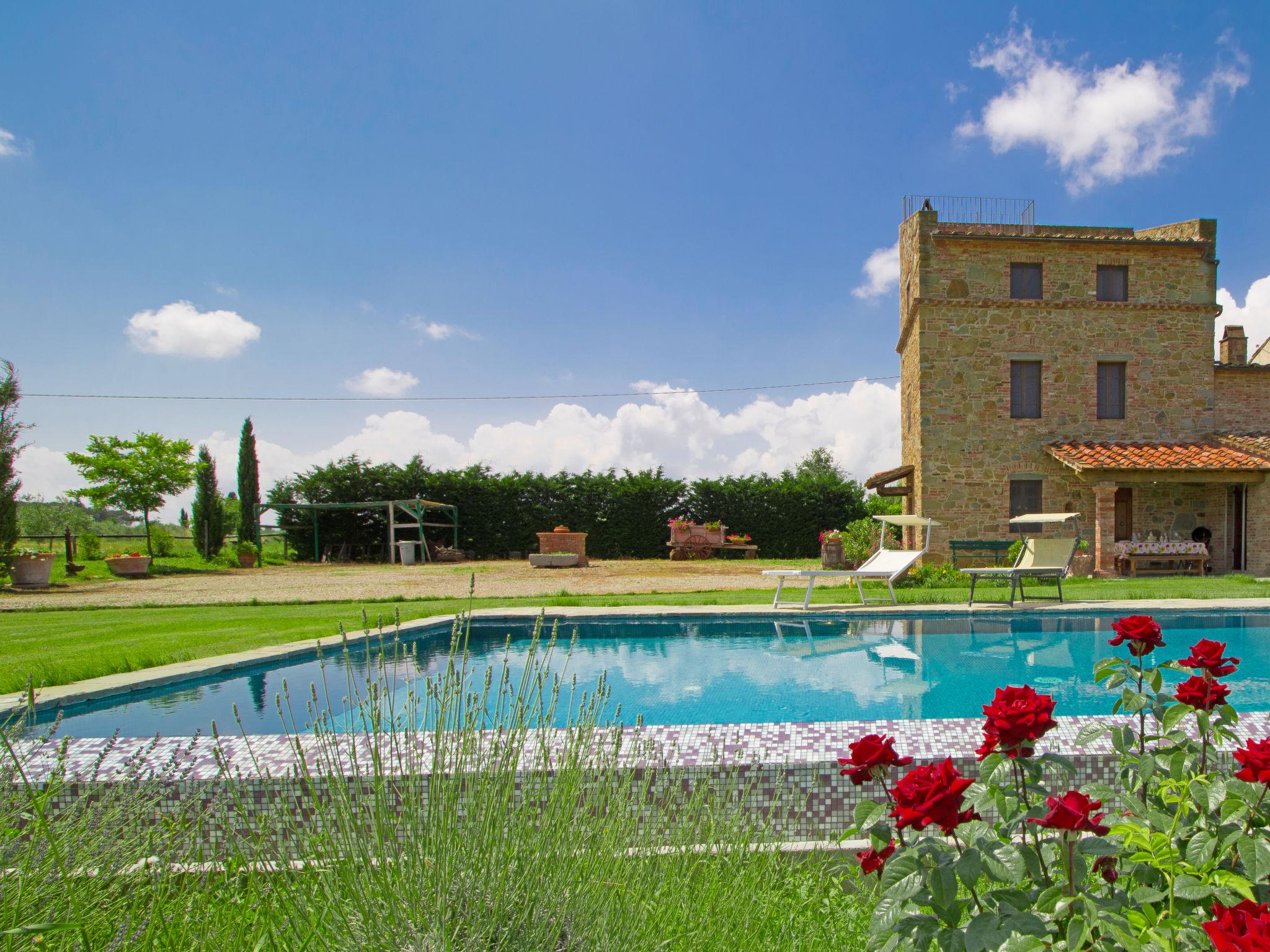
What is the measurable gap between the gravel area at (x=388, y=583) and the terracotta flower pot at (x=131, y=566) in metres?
0.90

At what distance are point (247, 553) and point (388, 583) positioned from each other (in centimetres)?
1000

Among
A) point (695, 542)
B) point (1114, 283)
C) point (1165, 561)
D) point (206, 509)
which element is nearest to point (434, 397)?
point (206, 509)

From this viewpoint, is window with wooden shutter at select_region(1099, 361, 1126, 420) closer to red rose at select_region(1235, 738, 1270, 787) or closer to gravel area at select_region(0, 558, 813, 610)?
gravel area at select_region(0, 558, 813, 610)

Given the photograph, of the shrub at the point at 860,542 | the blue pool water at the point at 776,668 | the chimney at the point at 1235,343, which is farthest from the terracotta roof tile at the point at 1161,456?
the blue pool water at the point at 776,668

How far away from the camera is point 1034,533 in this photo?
15500mm

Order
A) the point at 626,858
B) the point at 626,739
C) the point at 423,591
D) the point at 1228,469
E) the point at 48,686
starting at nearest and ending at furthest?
the point at 626,858 < the point at 626,739 < the point at 48,686 < the point at 423,591 < the point at 1228,469

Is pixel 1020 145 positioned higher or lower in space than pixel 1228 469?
higher

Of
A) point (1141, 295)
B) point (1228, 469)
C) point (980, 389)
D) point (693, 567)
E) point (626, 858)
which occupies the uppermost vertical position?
point (1141, 295)

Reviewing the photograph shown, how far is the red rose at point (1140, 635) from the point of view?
1.85 metres

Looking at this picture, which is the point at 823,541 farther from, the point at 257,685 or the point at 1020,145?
the point at 257,685

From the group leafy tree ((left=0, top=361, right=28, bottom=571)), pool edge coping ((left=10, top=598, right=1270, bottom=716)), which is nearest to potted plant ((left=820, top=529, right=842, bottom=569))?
pool edge coping ((left=10, top=598, right=1270, bottom=716))

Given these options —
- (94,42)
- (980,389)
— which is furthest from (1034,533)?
(94,42)

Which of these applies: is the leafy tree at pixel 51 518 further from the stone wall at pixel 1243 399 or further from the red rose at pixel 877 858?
the stone wall at pixel 1243 399

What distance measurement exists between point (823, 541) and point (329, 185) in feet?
42.4
